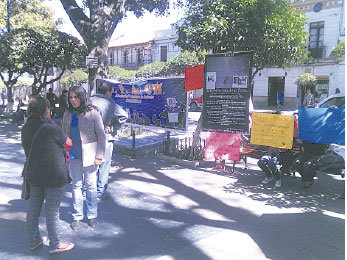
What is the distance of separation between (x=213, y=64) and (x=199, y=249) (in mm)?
3930

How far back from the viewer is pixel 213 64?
630 cm

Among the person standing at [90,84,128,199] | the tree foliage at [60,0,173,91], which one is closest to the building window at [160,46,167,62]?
the tree foliage at [60,0,173,91]

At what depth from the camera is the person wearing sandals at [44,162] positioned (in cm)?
311

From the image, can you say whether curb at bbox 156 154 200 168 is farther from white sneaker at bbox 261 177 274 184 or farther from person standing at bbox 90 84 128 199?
person standing at bbox 90 84 128 199

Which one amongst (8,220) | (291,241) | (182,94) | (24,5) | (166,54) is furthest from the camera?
(166,54)

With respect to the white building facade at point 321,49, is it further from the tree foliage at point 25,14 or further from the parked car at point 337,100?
the tree foliage at point 25,14

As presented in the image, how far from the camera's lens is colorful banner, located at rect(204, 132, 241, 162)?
6.55m

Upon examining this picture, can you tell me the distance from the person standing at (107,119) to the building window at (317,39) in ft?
87.4

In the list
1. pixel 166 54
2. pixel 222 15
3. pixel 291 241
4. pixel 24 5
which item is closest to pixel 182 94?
pixel 222 15

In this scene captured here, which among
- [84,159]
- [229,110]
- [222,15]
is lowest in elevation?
[84,159]

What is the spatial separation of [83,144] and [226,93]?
11.2 ft

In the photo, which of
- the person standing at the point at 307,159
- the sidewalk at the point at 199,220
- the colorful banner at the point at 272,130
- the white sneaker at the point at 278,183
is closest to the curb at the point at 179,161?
the sidewalk at the point at 199,220

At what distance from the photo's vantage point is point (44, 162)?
10.2ft

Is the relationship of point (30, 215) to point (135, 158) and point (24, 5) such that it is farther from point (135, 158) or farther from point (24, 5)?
point (24, 5)
